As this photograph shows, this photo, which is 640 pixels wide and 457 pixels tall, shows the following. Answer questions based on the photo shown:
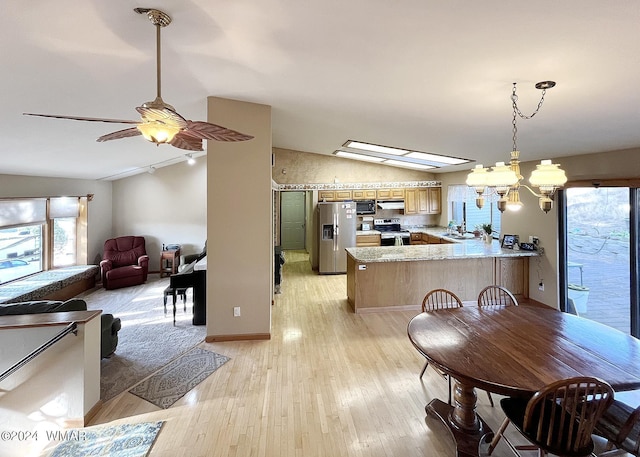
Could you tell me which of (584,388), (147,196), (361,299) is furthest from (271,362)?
(147,196)

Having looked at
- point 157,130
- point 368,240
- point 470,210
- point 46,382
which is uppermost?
point 157,130

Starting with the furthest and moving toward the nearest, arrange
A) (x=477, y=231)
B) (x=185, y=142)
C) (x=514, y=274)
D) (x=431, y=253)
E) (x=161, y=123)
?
(x=477, y=231), (x=514, y=274), (x=431, y=253), (x=185, y=142), (x=161, y=123)

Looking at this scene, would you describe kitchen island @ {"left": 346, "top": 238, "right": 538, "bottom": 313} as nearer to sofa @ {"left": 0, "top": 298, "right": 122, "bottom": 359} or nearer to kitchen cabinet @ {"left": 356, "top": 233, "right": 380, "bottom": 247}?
kitchen cabinet @ {"left": 356, "top": 233, "right": 380, "bottom": 247}

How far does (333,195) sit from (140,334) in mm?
5008

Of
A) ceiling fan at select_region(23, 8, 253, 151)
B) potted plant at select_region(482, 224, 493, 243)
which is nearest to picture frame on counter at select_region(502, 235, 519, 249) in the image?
potted plant at select_region(482, 224, 493, 243)

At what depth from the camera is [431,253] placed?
16.0 ft

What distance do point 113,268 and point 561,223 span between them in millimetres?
8132

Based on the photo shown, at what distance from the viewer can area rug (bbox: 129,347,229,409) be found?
2.77 meters

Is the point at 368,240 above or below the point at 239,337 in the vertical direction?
above

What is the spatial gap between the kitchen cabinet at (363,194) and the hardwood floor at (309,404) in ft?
14.0

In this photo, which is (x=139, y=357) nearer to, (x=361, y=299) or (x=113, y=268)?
(x=361, y=299)

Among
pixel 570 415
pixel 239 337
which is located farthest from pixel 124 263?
pixel 570 415

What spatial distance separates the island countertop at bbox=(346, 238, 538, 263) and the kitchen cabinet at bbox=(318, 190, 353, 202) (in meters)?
2.65

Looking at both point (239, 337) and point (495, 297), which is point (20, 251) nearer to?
point (239, 337)
